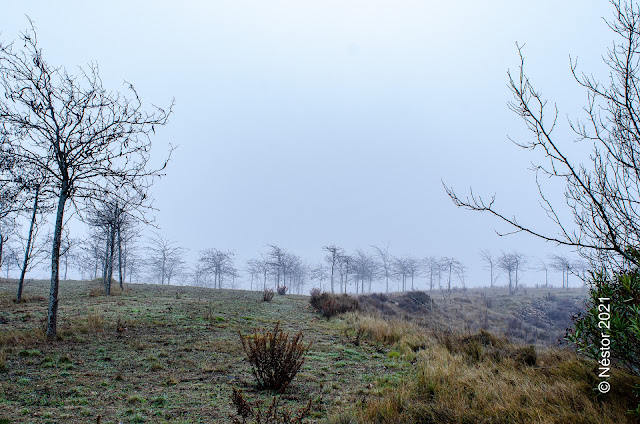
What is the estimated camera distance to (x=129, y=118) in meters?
7.47

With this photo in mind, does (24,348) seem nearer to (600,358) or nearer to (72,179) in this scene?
(72,179)

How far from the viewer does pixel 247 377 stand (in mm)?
5156

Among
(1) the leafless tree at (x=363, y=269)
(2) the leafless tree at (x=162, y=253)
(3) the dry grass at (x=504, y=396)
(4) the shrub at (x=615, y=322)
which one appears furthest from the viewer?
(1) the leafless tree at (x=363, y=269)

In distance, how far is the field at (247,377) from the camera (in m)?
3.39

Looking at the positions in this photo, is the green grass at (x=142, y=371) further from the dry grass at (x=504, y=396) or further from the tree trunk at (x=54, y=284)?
the dry grass at (x=504, y=396)

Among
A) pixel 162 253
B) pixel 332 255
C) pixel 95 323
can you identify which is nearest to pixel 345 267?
pixel 332 255

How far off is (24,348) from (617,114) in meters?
9.38

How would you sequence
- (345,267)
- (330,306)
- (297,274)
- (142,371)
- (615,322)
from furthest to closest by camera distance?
(297,274) < (345,267) < (330,306) < (142,371) < (615,322)

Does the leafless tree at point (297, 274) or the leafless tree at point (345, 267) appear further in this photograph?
the leafless tree at point (297, 274)

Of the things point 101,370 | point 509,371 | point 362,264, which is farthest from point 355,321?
point 362,264

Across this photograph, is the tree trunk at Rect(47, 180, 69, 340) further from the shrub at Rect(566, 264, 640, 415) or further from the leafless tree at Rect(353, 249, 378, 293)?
the leafless tree at Rect(353, 249, 378, 293)

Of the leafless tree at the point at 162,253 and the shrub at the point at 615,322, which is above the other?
the shrub at the point at 615,322

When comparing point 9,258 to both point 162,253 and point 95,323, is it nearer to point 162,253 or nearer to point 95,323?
point 162,253

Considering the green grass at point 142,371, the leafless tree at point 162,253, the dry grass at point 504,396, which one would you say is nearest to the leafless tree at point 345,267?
the leafless tree at point 162,253
